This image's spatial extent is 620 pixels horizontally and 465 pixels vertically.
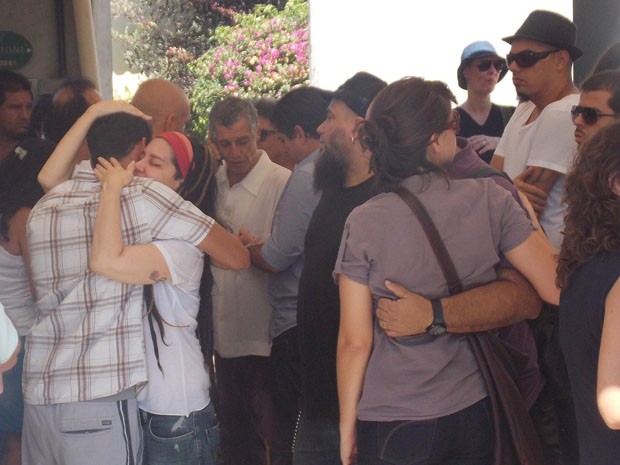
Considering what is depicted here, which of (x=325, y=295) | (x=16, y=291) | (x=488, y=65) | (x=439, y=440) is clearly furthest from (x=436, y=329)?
(x=488, y=65)

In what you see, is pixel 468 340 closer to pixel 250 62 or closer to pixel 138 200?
pixel 138 200

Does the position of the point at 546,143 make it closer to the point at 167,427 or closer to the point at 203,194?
the point at 203,194

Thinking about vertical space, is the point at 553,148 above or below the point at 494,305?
above

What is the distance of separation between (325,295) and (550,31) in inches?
56.1

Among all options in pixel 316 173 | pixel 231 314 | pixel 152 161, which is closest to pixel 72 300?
pixel 152 161

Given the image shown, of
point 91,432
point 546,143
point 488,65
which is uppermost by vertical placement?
point 488,65

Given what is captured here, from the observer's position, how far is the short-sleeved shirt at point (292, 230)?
3535 millimetres

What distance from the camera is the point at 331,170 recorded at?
3150 mm

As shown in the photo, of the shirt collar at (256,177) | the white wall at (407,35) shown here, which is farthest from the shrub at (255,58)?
the shirt collar at (256,177)

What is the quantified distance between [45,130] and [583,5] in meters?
3.05

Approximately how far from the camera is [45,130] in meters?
3.86

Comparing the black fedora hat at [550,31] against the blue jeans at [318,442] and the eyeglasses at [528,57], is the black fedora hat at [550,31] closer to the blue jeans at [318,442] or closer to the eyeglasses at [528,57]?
the eyeglasses at [528,57]

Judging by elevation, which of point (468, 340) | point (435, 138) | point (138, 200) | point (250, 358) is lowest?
point (250, 358)

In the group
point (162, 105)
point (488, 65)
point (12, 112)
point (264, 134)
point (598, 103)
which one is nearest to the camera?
point (598, 103)
